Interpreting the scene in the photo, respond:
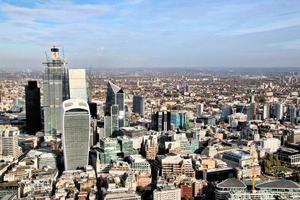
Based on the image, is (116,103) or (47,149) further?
(116,103)

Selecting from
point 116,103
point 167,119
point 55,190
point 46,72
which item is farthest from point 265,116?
point 55,190

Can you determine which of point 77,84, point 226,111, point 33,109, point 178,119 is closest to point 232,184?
point 178,119

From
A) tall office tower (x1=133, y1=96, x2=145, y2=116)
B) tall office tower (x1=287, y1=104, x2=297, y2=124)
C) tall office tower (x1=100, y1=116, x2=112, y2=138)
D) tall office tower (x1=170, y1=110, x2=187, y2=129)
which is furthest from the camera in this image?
tall office tower (x1=133, y1=96, x2=145, y2=116)

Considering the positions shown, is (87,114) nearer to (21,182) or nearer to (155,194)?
(21,182)

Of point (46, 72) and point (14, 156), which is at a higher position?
point (46, 72)

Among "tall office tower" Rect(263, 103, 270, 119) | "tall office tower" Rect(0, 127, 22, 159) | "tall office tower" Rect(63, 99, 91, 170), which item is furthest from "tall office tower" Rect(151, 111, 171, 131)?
"tall office tower" Rect(263, 103, 270, 119)

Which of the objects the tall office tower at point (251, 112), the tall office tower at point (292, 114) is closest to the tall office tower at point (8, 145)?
the tall office tower at point (251, 112)

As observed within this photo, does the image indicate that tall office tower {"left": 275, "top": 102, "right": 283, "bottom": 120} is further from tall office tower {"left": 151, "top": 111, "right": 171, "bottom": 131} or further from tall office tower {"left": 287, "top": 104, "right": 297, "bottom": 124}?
tall office tower {"left": 151, "top": 111, "right": 171, "bottom": 131}
